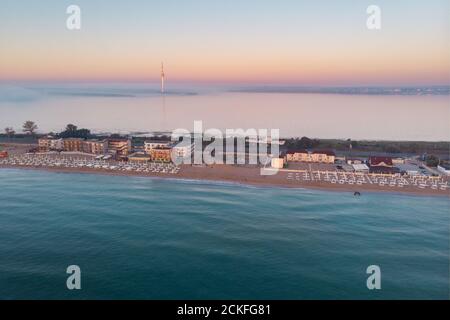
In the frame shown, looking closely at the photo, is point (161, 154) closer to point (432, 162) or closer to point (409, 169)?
point (409, 169)

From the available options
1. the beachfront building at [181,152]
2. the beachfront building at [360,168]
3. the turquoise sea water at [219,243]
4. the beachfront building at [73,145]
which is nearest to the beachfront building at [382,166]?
the beachfront building at [360,168]

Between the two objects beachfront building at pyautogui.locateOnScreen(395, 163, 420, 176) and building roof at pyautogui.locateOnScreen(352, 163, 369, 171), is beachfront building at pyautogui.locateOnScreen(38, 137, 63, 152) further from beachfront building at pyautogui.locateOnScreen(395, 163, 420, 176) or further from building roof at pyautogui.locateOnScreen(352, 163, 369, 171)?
beachfront building at pyautogui.locateOnScreen(395, 163, 420, 176)

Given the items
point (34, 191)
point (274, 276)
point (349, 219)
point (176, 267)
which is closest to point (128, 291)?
point (176, 267)

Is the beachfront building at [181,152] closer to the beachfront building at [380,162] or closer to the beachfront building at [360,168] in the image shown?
the beachfront building at [360,168]

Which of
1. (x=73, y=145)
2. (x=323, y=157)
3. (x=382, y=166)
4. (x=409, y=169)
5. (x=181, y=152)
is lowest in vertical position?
(x=409, y=169)
